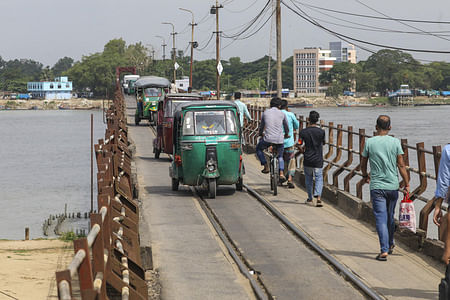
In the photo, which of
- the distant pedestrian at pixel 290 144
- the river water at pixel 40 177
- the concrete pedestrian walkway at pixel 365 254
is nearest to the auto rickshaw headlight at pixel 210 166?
the concrete pedestrian walkway at pixel 365 254

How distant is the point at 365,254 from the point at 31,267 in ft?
34.8

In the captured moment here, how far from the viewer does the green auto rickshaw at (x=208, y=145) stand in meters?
16.4

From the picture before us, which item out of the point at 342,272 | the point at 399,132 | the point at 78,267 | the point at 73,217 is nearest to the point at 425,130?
the point at 399,132

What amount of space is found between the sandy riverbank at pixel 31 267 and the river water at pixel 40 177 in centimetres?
1289

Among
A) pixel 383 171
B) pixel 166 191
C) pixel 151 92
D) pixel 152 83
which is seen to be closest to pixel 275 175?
pixel 166 191

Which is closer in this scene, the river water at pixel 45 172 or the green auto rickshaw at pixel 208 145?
the green auto rickshaw at pixel 208 145

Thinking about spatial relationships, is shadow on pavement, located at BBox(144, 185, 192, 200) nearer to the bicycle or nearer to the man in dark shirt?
the bicycle

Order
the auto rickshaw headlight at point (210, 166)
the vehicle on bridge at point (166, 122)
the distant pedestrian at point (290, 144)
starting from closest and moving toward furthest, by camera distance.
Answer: the auto rickshaw headlight at point (210, 166) → the distant pedestrian at point (290, 144) → the vehicle on bridge at point (166, 122)

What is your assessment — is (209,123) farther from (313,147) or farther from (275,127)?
(313,147)

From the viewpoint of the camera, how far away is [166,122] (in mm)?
25250

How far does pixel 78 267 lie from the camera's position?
476 centimetres

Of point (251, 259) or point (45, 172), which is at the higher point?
point (251, 259)

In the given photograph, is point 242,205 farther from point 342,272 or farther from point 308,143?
point 342,272

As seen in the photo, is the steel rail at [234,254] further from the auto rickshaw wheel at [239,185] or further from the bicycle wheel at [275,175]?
the bicycle wheel at [275,175]
